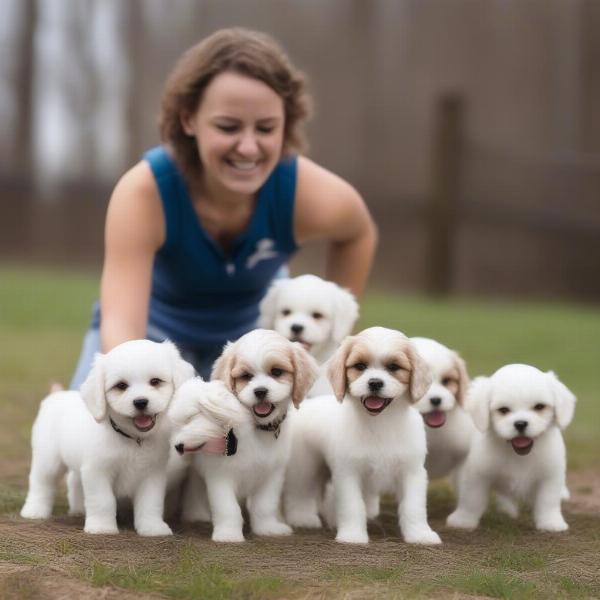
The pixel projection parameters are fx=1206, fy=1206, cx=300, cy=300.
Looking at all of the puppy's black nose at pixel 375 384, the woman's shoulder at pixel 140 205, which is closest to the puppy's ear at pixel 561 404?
the puppy's black nose at pixel 375 384

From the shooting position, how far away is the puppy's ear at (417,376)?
13.7 ft

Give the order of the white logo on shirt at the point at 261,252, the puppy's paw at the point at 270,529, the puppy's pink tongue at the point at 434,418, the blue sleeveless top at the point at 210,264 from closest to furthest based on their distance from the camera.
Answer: the puppy's paw at the point at 270,529
the puppy's pink tongue at the point at 434,418
the blue sleeveless top at the point at 210,264
the white logo on shirt at the point at 261,252

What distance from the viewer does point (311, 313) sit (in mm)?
5363

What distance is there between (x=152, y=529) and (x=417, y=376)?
3.56 ft

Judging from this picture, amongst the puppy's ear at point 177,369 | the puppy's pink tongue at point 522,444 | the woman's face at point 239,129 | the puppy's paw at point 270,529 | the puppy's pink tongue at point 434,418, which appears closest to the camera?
the puppy's ear at point 177,369

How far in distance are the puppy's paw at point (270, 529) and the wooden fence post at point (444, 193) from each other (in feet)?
40.2

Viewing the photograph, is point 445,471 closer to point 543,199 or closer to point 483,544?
point 483,544

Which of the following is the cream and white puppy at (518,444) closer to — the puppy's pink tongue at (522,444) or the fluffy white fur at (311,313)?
the puppy's pink tongue at (522,444)

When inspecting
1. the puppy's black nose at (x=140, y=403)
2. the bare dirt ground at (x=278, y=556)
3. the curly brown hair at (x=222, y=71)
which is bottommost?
the bare dirt ground at (x=278, y=556)

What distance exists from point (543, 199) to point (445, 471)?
498 inches

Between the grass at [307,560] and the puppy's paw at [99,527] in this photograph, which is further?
the puppy's paw at [99,527]

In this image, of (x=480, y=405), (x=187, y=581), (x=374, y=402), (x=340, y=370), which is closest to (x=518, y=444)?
(x=480, y=405)

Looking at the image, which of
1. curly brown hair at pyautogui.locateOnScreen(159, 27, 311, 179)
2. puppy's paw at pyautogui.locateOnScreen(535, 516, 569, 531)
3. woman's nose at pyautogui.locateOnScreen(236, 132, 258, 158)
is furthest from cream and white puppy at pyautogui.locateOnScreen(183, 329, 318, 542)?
curly brown hair at pyautogui.locateOnScreen(159, 27, 311, 179)

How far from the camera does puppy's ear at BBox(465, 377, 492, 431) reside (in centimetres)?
454
